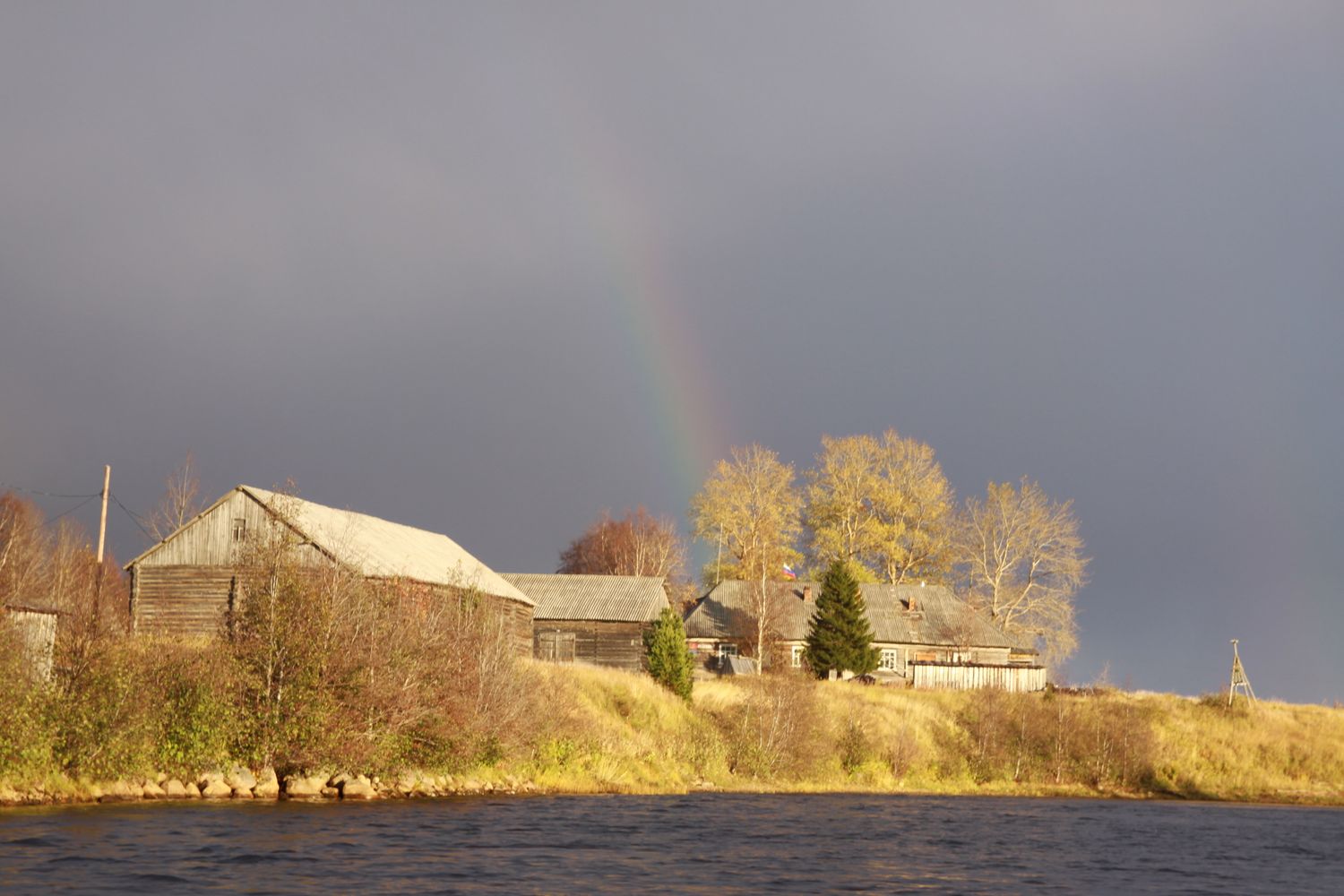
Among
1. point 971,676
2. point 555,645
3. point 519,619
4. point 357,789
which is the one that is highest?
point 519,619

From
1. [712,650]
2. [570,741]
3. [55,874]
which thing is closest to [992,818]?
[570,741]

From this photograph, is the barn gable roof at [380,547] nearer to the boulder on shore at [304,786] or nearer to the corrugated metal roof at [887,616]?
the boulder on shore at [304,786]

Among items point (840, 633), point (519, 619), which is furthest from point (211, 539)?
point (840, 633)

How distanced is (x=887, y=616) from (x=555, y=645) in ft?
79.7

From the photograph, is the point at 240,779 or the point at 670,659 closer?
the point at 240,779

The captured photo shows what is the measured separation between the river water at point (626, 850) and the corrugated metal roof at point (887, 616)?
39.7 m

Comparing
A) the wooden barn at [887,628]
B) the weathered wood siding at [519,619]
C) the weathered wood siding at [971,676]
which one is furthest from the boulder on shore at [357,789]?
the wooden barn at [887,628]

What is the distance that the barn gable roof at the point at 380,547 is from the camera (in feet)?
172

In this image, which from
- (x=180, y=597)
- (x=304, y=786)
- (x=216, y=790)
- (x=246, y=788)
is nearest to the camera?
(x=216, y=790)

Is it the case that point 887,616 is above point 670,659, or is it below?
above

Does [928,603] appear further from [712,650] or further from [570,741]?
[570,741]

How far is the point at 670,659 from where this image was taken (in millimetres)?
59000

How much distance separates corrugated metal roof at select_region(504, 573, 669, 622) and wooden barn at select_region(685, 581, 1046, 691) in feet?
28.2

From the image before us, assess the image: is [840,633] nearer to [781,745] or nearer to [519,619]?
[519,619]
